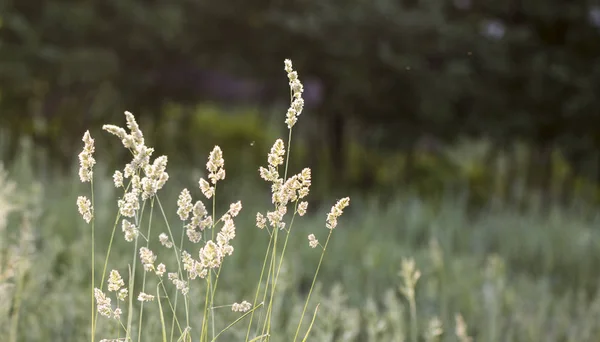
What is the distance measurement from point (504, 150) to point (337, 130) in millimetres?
1884

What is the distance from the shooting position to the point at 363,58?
713cm

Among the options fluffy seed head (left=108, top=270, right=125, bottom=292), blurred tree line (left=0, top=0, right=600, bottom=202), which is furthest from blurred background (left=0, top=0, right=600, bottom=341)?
fluffy seed head (left=108, top=270, right=125, bottom=292)

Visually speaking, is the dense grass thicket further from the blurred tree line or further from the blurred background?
the blurred tree line

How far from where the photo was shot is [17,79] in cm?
673

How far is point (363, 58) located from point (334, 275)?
3055 millimetres

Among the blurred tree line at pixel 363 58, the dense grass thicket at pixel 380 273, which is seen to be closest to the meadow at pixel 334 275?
the dense grass thicket at pixel 380 273

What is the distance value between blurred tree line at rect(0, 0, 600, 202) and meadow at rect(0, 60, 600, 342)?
1105 millimetres

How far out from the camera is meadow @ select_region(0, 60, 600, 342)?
110 inches

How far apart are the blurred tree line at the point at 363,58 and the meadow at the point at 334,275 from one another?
1.10 m

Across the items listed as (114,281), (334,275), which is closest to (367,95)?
(334,275)

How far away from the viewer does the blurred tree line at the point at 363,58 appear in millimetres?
6793

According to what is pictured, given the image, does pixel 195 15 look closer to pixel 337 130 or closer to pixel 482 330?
pixel 337 130

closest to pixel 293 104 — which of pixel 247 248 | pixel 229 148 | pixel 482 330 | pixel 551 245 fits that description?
pixel 482 330

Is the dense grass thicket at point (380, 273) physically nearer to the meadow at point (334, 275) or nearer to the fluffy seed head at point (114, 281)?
the meadow at point (334, 275)
